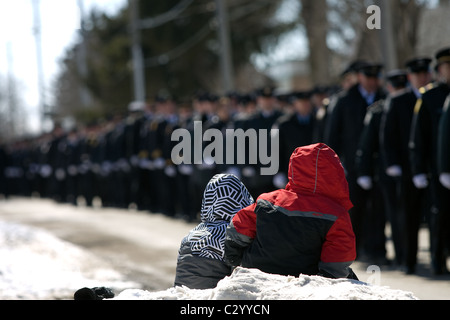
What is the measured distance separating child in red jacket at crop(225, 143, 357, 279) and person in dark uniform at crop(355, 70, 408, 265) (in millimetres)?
4518

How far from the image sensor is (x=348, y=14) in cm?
2417

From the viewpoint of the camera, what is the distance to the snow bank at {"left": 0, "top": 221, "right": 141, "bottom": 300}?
763cm

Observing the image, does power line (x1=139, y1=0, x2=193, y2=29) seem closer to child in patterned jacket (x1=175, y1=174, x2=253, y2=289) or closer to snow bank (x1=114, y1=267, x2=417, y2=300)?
child in patterned jacket (x1=175, y1=174, x2=253, y2=289)

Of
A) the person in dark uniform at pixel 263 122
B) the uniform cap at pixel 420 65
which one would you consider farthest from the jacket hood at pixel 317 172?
the person in dark uniform at pixel 263 122

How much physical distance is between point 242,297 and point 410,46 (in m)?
16.7

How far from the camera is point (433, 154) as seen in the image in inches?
320

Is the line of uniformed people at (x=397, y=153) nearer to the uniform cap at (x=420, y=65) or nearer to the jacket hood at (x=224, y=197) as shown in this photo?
the uniform cap at (x=420, y=65)

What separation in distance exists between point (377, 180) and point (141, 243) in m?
4.07

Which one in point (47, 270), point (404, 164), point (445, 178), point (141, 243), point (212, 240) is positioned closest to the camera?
point (212, 240)

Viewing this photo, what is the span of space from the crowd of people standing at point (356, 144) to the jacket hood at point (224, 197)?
3.40 meters

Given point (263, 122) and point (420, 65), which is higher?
point (420, 65)

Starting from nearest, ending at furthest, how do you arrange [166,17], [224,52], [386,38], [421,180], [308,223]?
[308,223] < [421,180] < [386,38] < [224,52] < [166,17]

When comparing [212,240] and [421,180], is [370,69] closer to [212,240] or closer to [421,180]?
[421,180]

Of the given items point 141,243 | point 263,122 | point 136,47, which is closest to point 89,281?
point 141,243
